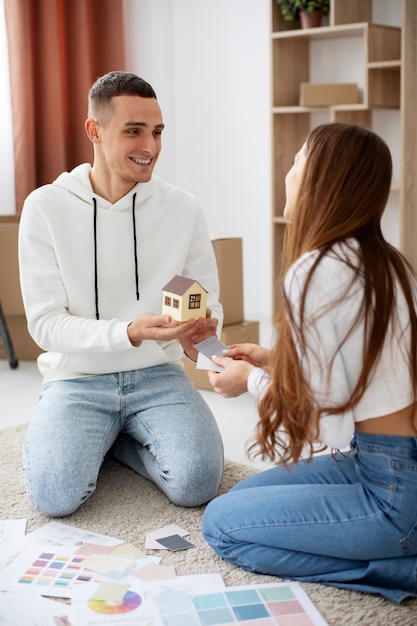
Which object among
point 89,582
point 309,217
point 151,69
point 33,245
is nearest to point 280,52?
point 151,69

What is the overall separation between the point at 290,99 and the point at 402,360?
2.83 m

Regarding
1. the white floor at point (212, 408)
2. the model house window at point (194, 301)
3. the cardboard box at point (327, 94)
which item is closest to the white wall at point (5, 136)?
the white floor at point (212, 408)

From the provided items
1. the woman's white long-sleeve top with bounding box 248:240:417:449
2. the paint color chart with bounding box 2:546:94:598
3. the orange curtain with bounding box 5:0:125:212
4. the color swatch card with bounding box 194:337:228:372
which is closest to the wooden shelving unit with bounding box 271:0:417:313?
the orange curtain with bounding box 5:0:125:212

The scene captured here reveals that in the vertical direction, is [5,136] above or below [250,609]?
above

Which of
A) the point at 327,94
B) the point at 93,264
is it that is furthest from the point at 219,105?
the point at 93,264

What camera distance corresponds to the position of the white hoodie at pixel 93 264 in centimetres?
219

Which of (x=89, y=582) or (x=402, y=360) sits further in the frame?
(x=89, y=582)

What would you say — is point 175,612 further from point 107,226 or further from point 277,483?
point 107,226

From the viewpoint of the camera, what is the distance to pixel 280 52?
159 inches

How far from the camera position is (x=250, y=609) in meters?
1.62

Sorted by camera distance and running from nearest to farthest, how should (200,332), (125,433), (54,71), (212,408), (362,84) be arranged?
(200,332)
(125,433)
(212,408)
(362,84)
(54,71)

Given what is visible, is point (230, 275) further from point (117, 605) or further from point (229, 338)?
point (117, 605)

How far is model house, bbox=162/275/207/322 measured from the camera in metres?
2.01

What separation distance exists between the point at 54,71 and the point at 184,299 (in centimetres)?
257
